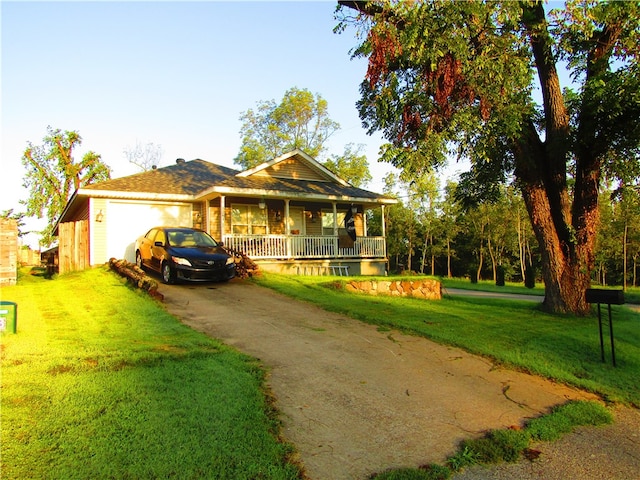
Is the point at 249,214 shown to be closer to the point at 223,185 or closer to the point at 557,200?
the point at 223,185

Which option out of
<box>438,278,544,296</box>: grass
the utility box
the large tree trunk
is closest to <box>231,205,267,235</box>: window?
<box>438,278,544,296</box>: grass

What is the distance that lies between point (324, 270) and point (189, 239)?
6.16m

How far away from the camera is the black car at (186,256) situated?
1220 cm

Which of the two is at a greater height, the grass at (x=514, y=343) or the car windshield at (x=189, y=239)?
the car windshield at (x=189, y=239)

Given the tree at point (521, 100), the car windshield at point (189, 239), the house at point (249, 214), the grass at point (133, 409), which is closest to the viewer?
the grass at point (133, 409)

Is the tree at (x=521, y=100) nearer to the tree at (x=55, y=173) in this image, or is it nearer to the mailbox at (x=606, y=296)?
the mailbox at (x=606, y=296)

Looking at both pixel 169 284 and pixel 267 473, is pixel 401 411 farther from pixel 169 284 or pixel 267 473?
pixel 169 284

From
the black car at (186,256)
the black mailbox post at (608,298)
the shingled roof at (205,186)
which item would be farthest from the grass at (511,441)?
the shingled roof at (205,186)

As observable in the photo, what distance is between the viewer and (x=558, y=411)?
457 centimetres

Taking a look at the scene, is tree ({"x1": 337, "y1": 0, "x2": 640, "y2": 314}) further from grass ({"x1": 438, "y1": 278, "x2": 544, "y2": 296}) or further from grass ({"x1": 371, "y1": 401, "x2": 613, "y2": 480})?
grass ({"x1": 438, "y1": 278, "x2": 544, "y2": 296})

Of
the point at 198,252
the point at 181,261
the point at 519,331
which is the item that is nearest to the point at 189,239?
the point at 198,252

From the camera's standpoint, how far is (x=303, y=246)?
58.2ft

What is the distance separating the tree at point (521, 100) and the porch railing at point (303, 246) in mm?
6961

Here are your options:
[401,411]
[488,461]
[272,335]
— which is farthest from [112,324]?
[488,461]
